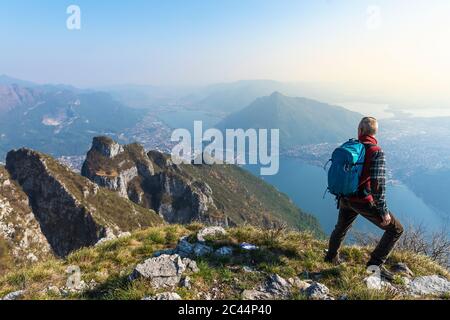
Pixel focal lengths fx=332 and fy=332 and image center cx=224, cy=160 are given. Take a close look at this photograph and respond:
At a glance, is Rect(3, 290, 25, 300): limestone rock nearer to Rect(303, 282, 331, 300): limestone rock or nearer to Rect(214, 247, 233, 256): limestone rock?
Rect(214, 247, 233, 256): limestone rock

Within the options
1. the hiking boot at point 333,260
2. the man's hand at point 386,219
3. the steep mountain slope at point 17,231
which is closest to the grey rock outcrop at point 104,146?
the steep mountain slope at point 17,231

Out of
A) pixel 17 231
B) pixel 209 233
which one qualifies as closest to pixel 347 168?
pixel 209 233

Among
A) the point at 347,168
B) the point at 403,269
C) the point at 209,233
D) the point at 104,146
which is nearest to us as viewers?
the point at 347,168

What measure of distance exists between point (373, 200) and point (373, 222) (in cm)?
51

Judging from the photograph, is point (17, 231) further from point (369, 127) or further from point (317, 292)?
point (369, 127)

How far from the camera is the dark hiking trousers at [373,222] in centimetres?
780

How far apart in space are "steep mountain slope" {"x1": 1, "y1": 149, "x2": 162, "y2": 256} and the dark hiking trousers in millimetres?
87595

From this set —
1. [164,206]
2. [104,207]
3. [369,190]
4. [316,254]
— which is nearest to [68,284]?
[316,254]

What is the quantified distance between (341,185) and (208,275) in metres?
3.70

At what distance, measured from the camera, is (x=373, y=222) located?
25.2 ft

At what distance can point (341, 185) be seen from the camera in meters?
7.54

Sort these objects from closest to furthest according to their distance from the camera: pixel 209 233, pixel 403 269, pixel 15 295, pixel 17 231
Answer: pixel 15 295 → pixel 403 269 → pixel 209 233 → pixel 17 231
